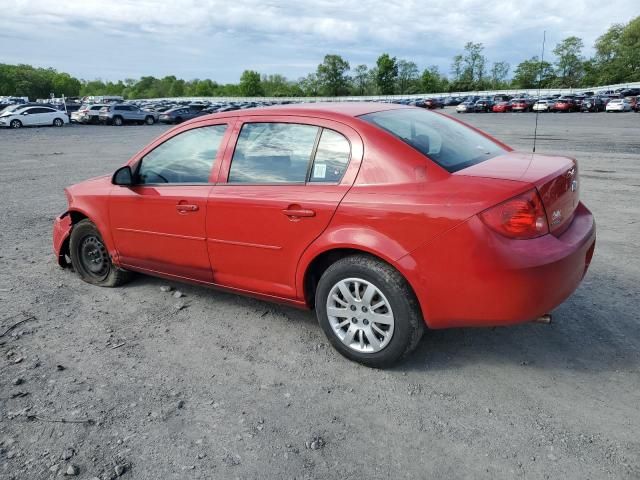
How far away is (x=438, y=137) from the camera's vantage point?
3.72 metres

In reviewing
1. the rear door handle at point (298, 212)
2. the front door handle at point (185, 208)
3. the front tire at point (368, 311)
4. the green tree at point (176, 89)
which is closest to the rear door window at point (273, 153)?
the rear door handle at point (298, 212)

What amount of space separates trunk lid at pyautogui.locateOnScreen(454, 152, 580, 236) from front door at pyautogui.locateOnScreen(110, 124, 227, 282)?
1998mm

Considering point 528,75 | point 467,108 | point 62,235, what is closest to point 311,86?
point 528,75

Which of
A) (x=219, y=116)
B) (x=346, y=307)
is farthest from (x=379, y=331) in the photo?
(x=219, y=116)

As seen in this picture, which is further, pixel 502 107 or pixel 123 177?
pixel 502 107

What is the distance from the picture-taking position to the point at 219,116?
4211 millimetres

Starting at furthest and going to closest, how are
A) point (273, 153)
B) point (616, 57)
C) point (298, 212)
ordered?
1. point (616, 57)
2. point (273, 153)
3. point (298, 212)

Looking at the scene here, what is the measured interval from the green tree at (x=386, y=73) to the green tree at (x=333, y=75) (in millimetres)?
12854

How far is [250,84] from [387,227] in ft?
509

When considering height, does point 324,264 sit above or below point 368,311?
above

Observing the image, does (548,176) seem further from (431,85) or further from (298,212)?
(431,85)

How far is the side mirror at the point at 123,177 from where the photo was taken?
4410 millimetres

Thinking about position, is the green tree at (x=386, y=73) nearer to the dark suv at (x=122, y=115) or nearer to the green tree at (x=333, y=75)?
the green tree at (x=333, y=75)

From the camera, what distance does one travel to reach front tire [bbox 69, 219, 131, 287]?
5.07 m
